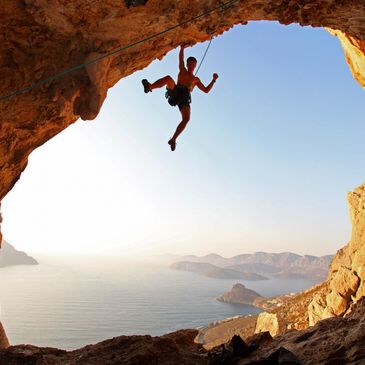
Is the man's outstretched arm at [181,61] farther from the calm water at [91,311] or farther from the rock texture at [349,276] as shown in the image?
the calm water at [91,311]

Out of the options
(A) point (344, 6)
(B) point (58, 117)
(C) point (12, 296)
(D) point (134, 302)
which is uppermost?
(A) point (344, 6)

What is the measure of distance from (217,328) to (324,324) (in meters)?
53.1

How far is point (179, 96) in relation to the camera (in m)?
6.95

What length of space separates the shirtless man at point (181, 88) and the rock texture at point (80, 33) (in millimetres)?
998

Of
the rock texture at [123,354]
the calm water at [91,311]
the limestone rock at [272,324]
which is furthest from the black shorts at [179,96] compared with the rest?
the calm water at [91,311]

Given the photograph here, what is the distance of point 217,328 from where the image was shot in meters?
52.4

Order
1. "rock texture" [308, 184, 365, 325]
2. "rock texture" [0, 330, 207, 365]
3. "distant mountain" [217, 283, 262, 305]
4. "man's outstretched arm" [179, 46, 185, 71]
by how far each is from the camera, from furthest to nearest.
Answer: "distant mountain" [217, 283, 262, 305]
"rock texture" [308, 184, 365, 325]
"man's outstretched arm" [179, 46, 185, 71]
"rock texture" [0, 330, 207, 365]

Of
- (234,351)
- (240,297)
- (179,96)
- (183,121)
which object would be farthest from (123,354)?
(240,297)

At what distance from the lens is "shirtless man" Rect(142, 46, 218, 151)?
6.87 metres

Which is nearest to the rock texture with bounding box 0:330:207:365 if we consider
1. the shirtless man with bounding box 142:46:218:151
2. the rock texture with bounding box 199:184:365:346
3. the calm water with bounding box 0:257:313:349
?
the shirtless man with bounding box 142:46:218:151

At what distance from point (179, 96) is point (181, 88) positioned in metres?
0.21

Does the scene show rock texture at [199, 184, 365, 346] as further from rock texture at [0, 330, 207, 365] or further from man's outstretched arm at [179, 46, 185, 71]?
man's outstretched arm at [179, 46, 185, 71]

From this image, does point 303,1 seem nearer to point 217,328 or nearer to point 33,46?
point 33,46

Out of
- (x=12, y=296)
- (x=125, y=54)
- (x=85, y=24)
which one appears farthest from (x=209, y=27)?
(x=12, y=296)
